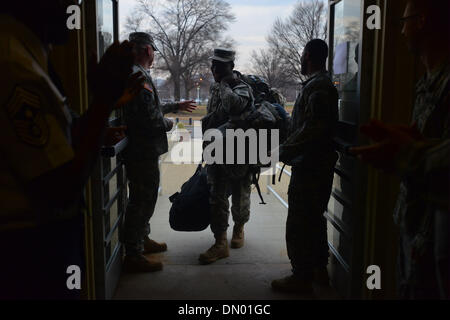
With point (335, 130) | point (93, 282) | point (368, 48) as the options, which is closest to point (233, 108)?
point (335, 130)

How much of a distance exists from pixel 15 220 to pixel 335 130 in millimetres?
2425

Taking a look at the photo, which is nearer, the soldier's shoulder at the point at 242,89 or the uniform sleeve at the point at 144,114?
the uniform sleeve at the point at 144,114

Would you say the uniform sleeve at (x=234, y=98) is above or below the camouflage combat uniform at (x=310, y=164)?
above

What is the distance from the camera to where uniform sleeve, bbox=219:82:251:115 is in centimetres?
390

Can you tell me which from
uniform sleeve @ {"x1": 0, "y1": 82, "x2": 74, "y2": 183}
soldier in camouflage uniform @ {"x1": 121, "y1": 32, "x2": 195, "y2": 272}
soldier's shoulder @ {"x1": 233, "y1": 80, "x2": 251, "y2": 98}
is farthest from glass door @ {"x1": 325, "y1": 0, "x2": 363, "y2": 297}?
uniform sleeve @ {"x1": 0, "y1": 82, "x2": 74, "y2": 183}

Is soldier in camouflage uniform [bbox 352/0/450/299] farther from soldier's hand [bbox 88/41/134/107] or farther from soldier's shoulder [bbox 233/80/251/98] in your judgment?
soldier's shoulder [bbox 233/80/251/98]

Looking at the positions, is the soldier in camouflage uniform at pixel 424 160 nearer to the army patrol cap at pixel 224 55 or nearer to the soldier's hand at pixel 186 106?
the army patrol cap at pixel 224 55

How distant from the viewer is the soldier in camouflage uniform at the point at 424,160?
1.31 m

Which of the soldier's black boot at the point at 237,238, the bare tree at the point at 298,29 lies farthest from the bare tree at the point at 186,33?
the soldier's black boot at the point at 237,238

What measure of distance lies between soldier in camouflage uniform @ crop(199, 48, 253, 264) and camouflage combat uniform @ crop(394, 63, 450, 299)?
238 cm

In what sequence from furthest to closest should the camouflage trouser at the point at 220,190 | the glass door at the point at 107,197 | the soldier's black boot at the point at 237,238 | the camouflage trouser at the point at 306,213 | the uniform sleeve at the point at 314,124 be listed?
the soldier's black boot at the point at 237,238, the camouflage trouser at the point at 220,190, the camouflage trouser at the point at 306,213, the uniform sleeve at the point at 314,124, the glass door at the point at 107,197

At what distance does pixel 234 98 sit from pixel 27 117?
9.66 ft

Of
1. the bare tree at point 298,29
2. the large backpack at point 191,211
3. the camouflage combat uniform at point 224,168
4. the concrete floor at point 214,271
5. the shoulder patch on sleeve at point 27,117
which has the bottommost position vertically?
the concrete floor at point 214,271

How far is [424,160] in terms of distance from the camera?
130 cm
